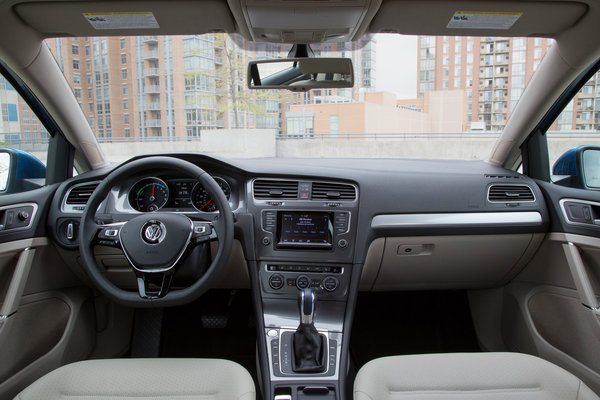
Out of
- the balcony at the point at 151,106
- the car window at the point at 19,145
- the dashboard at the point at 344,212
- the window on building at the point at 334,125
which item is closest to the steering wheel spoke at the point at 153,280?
the dashboard at the point at 344,212

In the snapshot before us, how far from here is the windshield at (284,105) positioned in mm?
2754

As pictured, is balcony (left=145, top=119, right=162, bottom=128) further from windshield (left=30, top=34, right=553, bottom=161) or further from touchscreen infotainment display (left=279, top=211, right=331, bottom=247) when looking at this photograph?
touchscreen infotainment display (left=279, top=211, right=331, bottom=247)

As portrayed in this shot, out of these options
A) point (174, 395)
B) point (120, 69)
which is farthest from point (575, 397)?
point (120, 69)

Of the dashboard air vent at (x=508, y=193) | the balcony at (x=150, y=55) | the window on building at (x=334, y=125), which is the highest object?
the balcony at (x=150, y=55)

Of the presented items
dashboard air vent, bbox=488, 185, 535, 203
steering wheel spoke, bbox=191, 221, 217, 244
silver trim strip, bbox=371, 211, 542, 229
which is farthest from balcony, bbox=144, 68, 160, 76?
dashboard air vent, bbox=488, 185, 535, 203

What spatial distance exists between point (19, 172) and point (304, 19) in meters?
1.89

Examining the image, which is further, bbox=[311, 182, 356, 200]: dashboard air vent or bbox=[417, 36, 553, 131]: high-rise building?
bbox=[417, 36, 553, 131]: high-rise building

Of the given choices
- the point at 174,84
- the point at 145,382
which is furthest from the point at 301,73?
the point at 145,382

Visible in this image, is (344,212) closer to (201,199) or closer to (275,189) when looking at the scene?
(275,189)

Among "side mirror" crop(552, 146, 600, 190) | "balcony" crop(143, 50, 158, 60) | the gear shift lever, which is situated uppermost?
"balcony" crop(143, 50, 158, 60)

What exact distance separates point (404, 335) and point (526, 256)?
3.28 feet

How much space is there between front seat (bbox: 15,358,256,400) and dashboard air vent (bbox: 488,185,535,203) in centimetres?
172

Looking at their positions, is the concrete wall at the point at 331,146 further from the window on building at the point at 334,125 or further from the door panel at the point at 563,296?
the door panel at the point at 563,296

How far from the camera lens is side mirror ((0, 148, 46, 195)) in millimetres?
2553
